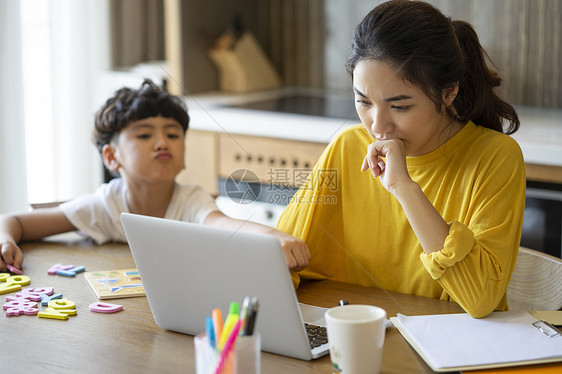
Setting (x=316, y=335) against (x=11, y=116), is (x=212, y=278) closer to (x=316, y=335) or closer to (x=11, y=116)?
(x=316, y=335)

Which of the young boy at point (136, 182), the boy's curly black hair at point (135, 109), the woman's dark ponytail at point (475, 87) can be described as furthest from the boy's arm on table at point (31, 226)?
the woman's dark ponytail at point (475, 87)

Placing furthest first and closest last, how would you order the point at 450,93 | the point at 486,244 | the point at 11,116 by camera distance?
the point at 11,116 → the point at 450,93 → the point at 486,244

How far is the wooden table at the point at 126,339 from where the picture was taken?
1061 millimetres

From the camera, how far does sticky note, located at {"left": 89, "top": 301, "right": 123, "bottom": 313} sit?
127cm

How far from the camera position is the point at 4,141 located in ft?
8.98

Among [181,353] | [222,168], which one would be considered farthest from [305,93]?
[181,353]

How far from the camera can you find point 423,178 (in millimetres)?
1501

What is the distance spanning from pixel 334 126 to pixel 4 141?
124 cm

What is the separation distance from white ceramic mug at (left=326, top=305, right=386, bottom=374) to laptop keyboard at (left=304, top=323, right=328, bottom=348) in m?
0.11

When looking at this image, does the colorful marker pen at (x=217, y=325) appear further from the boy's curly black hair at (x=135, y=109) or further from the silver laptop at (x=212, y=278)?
the boy's curly black hair at (x=135, y=109)

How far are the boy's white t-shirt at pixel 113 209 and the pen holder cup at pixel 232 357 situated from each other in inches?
33.6

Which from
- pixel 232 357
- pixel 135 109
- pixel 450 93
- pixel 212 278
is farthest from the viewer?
pixel 135 109

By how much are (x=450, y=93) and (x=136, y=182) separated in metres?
0.86

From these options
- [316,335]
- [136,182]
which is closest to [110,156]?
[136,182]
